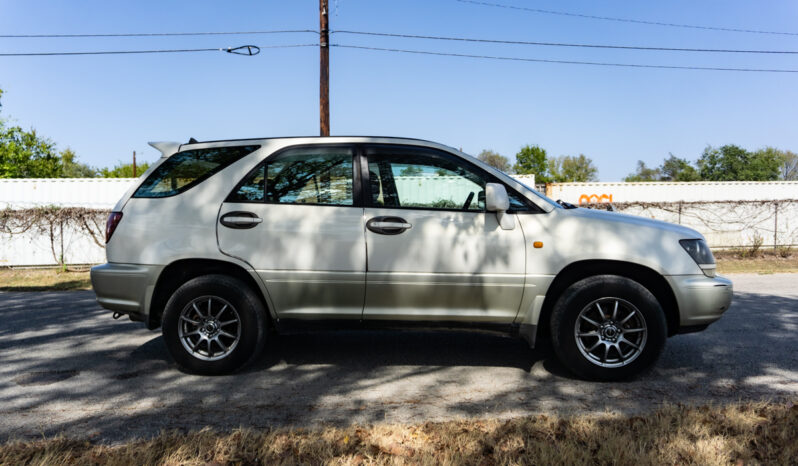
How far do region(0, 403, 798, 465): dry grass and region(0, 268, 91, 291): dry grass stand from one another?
9228 mm

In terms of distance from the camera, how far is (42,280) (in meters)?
12.5

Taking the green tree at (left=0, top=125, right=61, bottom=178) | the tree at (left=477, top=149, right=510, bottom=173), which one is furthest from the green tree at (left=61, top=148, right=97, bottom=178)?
the tree at (left=477, top=149, right=510, bottom=173)

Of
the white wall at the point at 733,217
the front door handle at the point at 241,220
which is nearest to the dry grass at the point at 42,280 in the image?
the front door handle at the point at 241,220

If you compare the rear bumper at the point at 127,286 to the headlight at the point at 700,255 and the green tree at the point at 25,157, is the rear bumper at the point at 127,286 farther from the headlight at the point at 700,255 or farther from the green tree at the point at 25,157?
the green tree at the point at 25,157

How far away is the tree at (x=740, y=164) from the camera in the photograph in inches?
2835

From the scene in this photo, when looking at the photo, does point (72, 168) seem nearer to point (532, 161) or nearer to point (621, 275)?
point (532, 161)

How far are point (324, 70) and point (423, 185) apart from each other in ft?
39.0

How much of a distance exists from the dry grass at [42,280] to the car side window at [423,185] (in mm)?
8782

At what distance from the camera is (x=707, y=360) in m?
4.88

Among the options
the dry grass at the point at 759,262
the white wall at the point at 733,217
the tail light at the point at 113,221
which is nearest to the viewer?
the tail light at the point at 113,221

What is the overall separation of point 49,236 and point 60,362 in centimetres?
1234

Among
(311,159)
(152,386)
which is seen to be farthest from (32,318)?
(311,159)

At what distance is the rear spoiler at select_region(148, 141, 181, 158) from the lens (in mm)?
4672

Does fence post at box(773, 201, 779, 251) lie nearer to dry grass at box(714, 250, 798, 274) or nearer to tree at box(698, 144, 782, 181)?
dry grass at box(714, 250, 798, 274)
